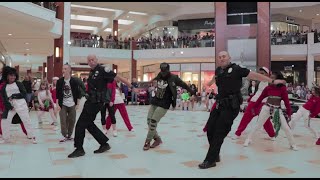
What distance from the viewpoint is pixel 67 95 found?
248 inches

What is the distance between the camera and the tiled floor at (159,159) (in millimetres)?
4129

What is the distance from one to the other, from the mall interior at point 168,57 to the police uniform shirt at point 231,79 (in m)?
1.01

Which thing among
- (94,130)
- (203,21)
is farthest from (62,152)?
(203,21)

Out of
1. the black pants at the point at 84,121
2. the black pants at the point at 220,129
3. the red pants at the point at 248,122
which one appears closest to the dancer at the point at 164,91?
the black pants at the point at 84,121

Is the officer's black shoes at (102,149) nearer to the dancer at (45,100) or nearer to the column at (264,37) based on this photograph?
the dancer at (45,100)

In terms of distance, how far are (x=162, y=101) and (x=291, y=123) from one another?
3063mm

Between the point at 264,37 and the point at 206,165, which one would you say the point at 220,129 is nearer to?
the point at 206,165

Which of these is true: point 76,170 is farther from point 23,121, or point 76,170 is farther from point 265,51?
point 265,51

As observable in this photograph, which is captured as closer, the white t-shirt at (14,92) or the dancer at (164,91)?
the dancer at (164,91)

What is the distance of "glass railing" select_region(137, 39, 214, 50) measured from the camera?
24.7 meters

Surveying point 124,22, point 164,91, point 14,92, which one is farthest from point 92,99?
point 124,22

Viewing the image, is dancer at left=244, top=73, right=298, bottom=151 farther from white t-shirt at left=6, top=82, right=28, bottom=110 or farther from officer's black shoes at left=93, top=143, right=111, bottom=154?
white t-shirt at left=6, top=82, right=28, bottom=110

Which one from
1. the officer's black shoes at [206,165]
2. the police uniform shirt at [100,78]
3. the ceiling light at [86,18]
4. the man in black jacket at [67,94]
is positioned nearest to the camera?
the officer's black shoes at [206,165]

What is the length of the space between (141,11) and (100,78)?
23.5 m
